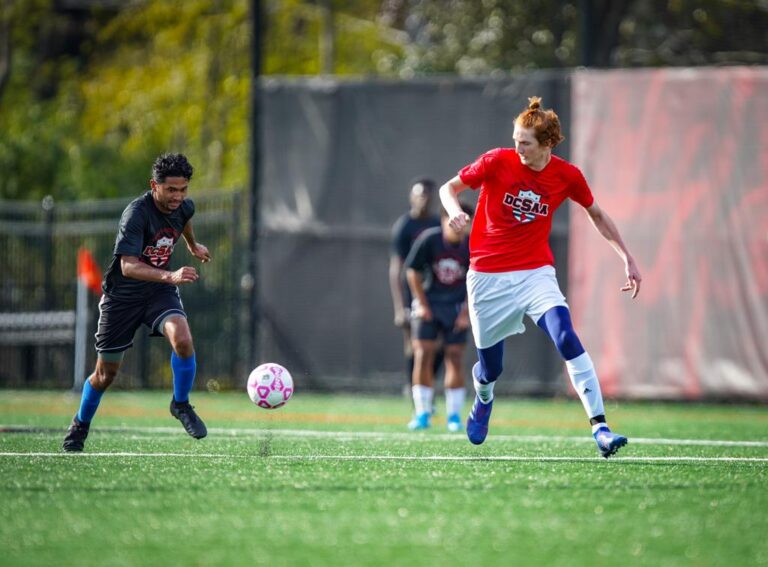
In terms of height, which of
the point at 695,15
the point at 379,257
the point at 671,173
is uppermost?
the point at 695,15

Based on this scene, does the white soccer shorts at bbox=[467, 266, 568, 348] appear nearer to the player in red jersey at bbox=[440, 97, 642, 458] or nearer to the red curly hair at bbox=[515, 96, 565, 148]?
the player in red jersey at bbox=[440, 97, 642, 458]

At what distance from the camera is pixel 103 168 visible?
25891 millimetres

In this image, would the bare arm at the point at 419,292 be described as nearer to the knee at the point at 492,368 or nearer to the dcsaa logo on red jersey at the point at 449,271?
the dcsaa logo on red jersey at the point at 449,271

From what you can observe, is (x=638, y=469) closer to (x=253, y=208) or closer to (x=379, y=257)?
(x=379, y=257)

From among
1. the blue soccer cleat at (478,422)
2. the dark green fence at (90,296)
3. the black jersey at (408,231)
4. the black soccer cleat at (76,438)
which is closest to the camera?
the black soccer cleat at (76,438)

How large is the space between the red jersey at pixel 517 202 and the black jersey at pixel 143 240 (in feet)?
6.70

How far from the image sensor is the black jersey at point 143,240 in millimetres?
8461

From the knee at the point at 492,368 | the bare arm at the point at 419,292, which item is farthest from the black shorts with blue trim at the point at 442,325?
the knee at the point at 492,368

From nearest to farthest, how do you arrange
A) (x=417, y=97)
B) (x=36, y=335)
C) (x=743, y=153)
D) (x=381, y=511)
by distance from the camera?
(x=381, y=511)
(x=743, y=153)
(x=417, y=97)
(x=36, y=335)

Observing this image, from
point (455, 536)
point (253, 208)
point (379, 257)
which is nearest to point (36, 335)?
point (253, 208)

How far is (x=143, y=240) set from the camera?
28.1ft

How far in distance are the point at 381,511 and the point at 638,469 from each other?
2.25 m

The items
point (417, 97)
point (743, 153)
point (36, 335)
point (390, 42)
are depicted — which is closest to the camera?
point (743, 153)

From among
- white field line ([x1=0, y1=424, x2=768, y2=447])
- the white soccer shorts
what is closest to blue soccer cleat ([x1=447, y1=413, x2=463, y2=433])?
white field line ([x1=0, y1=424, x2=768, y2=447])
